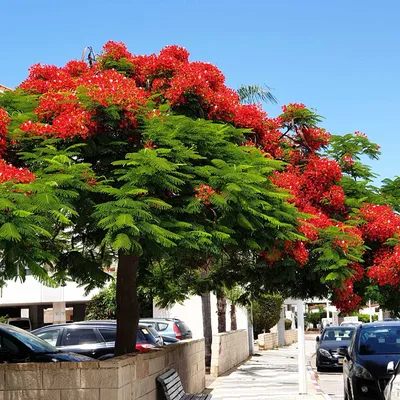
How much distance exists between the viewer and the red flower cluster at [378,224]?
13.2m

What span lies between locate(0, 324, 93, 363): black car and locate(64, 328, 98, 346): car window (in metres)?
3.39

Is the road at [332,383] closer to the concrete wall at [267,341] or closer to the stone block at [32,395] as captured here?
the stone block at [32,395]

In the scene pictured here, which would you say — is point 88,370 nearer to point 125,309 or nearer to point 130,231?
point 130,231

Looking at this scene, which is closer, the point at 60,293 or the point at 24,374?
the point at 24,374

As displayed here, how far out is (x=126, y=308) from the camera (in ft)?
45.3

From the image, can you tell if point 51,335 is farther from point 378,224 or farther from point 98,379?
point 98,379

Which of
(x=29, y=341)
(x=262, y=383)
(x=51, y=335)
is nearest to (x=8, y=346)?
(x=29, y=341)

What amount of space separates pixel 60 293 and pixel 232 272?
20.5 meters

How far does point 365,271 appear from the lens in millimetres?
13375

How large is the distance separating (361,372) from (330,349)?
13014 mm

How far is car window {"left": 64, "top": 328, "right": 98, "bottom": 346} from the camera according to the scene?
1803cm

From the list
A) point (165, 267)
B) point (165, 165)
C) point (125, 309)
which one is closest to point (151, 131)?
point (165, 165)

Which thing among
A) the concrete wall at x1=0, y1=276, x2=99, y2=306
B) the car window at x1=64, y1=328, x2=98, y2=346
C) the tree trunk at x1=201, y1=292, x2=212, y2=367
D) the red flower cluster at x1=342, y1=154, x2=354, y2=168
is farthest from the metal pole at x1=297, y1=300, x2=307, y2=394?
the concrete wall at x1=0, y1=276, x2=99, y2=306

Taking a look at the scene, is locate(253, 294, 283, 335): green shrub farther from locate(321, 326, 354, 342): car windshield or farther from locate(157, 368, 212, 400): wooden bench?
locate(157, 368, 212, 400): wooden bench
